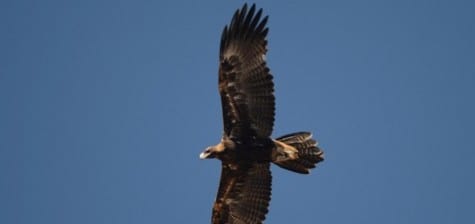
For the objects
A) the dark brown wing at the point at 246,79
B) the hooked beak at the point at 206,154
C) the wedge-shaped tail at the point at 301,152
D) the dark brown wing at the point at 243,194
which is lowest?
the dark brown wing at the point at 243,194

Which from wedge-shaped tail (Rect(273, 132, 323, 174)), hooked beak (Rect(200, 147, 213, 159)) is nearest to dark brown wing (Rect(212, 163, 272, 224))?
wedge-shaped tail (Rect(273, 132, 323, 174))

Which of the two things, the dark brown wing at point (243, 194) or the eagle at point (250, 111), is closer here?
the eagle at point (250, 111)

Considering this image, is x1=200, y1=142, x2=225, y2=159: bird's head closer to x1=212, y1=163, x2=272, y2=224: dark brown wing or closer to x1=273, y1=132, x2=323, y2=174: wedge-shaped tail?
x1=212, y1=163, x2=272, y2=224: dark brown wing

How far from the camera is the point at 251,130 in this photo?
13.7 metres

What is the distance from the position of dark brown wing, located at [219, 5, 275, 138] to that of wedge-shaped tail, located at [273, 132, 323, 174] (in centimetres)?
43

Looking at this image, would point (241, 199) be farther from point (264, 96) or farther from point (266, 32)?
point (266, 32)

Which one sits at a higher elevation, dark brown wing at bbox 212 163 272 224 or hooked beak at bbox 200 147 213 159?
hooked beak at bbox 200 147 213 159

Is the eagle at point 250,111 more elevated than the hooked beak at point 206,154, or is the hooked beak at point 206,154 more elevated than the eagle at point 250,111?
the eagle at point 250,111

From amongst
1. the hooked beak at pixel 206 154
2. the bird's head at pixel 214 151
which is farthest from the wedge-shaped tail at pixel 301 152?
the hooked beak at pixel 206 154

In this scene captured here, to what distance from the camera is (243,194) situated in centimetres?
1434

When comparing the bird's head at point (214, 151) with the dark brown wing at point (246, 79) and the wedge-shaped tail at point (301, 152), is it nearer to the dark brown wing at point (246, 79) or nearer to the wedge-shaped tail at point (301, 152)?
the dark brown wing at point (246, 79)

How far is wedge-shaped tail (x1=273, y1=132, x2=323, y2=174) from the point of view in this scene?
13773 millimetres

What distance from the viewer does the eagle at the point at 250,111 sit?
13.5 metres

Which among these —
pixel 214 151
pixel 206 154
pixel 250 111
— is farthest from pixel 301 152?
pixel 206 154
